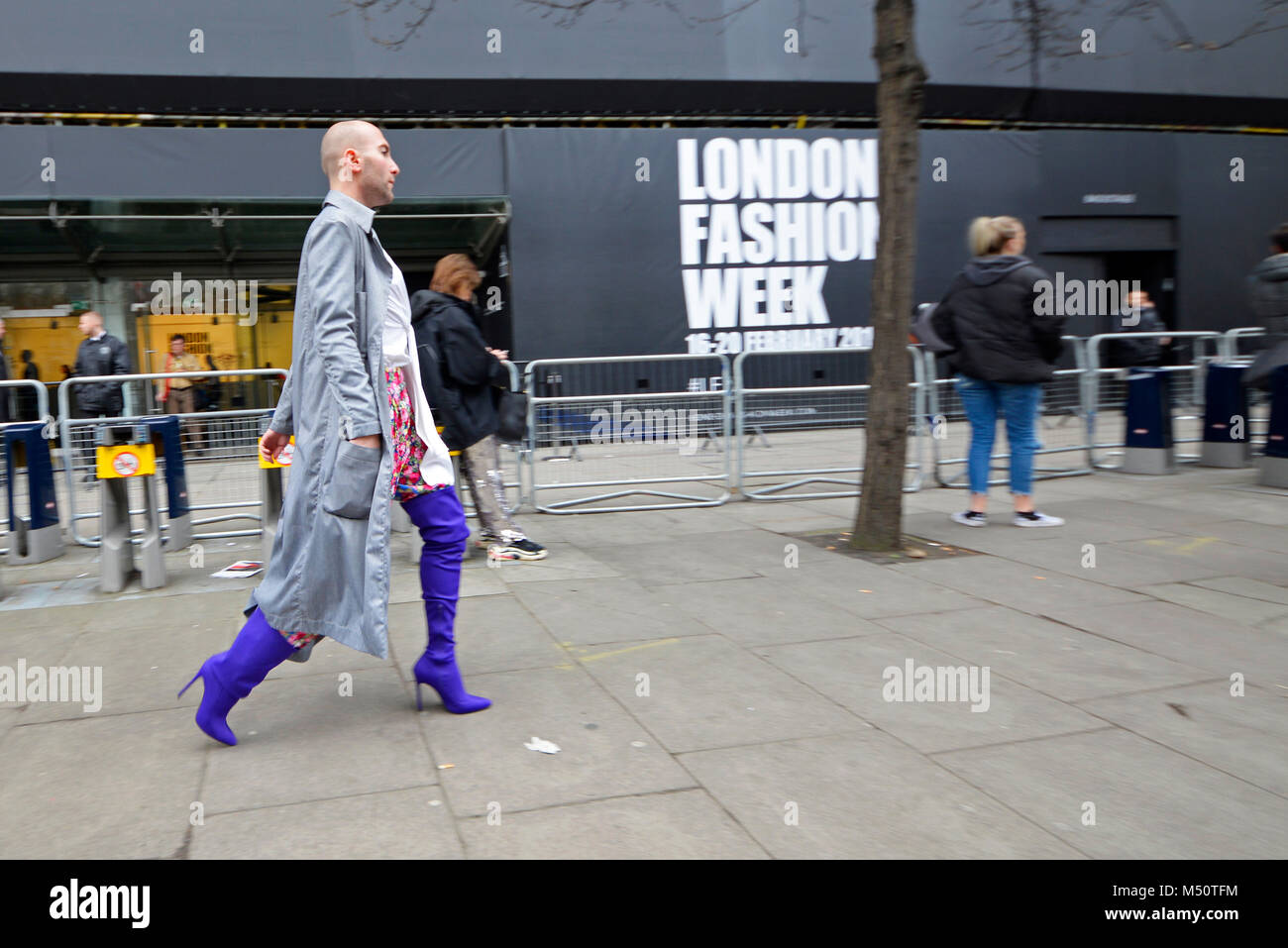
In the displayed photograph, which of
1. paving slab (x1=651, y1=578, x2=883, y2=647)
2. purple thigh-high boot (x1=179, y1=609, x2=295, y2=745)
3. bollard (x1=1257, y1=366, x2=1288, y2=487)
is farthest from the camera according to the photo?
bollard (x1=1257, y1=366, x2=1288, y2=487)

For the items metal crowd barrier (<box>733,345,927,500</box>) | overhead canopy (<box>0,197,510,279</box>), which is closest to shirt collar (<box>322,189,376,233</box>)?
metal crowd barrier (<box>733,345,927,500</box>)

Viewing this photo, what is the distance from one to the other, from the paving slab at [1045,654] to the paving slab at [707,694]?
2.94ft

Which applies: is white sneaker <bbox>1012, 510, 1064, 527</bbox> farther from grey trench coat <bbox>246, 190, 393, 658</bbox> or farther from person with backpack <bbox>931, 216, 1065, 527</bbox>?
grey trench coat <bbox>246, 190, 393, 658</bbox>

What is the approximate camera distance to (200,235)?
15672 millimetres

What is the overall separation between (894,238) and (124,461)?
4924 mm

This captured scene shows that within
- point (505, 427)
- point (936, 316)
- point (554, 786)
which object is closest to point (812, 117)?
point (936, 316)

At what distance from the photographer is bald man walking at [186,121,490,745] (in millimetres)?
3490

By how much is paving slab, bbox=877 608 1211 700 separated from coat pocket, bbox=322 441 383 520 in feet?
8.76

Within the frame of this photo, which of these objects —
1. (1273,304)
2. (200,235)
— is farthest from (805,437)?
(200,235)

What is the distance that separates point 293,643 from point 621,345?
1225cm

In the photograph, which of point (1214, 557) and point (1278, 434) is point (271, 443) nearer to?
point (1214, 557)

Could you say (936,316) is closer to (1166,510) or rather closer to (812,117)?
(1166,510)
